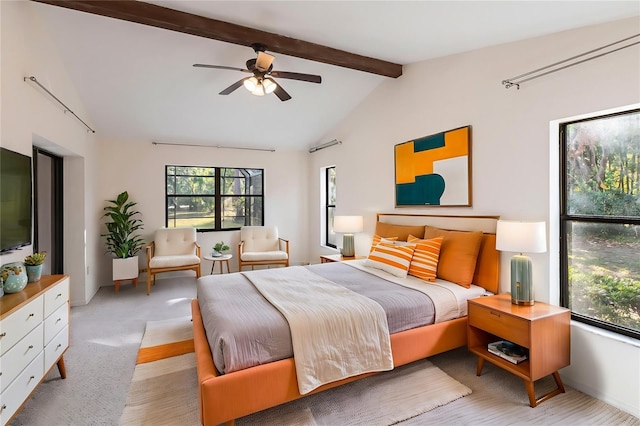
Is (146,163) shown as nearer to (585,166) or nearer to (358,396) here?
(358,396)

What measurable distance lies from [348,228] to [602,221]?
272cm

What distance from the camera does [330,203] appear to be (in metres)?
5.80

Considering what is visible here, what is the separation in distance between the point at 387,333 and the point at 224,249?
Answer: 3658 millimetres

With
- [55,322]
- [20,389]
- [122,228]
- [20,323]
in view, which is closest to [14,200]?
[55,322]

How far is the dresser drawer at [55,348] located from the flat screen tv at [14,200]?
2.33 feet

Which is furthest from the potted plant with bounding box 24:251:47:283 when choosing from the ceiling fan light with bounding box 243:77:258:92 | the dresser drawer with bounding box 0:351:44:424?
the ceiling fan light with bounding box 243:77:258:92

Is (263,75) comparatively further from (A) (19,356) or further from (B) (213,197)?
(B) (213,197)

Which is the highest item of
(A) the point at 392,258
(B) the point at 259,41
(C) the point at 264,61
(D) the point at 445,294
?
(B) the point at 259,41

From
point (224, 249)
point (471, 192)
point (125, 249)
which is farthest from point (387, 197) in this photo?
point (125, 249)

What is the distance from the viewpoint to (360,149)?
465 centimetres

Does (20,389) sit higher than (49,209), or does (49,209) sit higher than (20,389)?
(49,209)

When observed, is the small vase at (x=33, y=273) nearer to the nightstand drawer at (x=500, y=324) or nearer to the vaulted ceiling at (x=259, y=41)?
the vaulted ceiling at (x=259, y=41)

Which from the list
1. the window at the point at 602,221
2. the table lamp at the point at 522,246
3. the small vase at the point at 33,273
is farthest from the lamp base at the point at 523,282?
the small vase at the point at 33,273

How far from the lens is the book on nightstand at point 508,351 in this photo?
212cm
